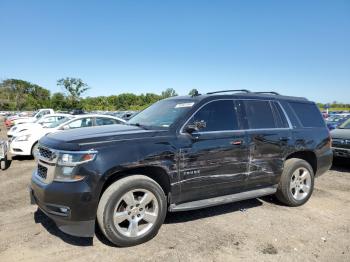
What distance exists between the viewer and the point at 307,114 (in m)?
6.00

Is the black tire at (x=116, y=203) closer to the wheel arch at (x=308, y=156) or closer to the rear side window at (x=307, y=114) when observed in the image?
the wheel arch at (x=308, y=156)

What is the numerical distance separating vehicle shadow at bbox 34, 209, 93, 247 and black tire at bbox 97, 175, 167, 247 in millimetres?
421

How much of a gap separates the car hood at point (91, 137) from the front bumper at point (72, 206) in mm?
447

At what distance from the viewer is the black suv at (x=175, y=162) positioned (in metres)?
3.66

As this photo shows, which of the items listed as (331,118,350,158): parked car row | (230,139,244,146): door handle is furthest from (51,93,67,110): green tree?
(230,139,244,146): door handle

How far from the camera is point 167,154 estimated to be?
4121 mm

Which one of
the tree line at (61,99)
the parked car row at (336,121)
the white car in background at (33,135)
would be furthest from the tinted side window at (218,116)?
the tree line at (61,99)

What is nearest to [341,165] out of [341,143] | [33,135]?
[341,143]

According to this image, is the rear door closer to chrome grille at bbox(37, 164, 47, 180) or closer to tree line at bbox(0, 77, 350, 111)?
chrome grille at bbox(37, 164, 47, 180)

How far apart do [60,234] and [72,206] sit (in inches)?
36.9

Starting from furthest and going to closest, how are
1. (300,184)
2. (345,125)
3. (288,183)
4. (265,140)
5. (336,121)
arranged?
(336,121) → (345,125) → (300,184) → (288,183) → (265,140)

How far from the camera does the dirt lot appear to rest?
373cm

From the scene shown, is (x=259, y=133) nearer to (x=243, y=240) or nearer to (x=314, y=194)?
(x=243, y=240)

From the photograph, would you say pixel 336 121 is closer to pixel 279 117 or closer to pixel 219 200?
pixel 279 117
